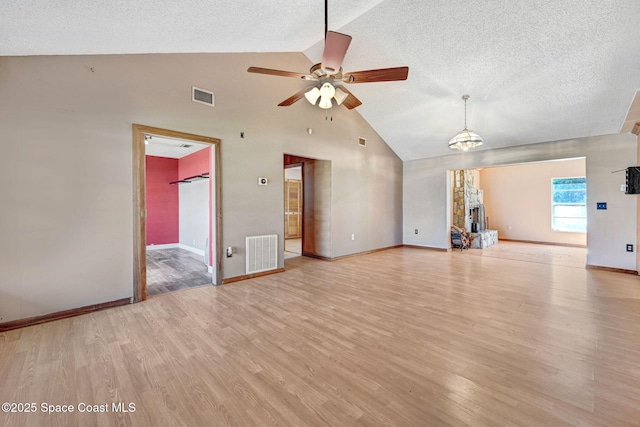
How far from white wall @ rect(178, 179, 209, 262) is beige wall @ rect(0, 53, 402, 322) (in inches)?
93.9

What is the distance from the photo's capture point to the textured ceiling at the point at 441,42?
2.30 m

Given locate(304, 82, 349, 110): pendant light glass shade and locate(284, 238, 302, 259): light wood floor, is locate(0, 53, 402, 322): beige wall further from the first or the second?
locate(284, 238, 302, 259): light wood floor

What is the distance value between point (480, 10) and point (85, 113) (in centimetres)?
494

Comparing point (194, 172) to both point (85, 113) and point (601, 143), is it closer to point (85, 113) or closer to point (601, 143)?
point (85, 113)

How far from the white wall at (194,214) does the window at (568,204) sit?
10.5 meters

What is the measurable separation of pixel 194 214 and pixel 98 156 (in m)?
4.00

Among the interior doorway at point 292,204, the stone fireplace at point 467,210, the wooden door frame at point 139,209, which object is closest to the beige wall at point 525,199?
the stone fireplace at point 467,210

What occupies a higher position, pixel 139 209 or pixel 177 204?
pixel 177 204

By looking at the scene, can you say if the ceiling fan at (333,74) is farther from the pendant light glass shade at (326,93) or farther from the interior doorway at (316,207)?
the interior doorway at (316,207)

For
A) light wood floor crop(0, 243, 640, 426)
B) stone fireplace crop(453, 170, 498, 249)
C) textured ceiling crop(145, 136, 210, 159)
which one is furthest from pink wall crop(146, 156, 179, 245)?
stone fireplace crop(453, 170, 498, 249)

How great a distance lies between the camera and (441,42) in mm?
3955

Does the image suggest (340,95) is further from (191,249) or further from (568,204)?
(568,204)

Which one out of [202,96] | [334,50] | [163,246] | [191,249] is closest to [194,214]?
[191,249]

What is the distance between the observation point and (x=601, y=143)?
5090 millimetres
